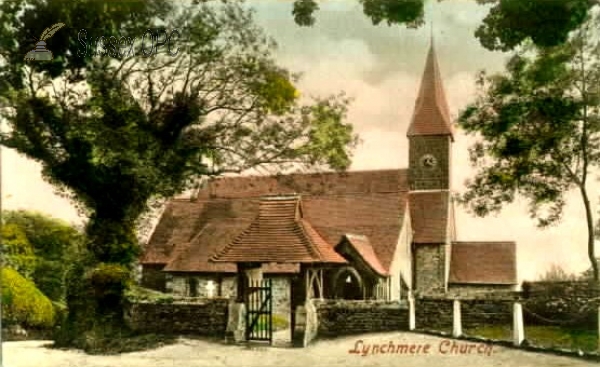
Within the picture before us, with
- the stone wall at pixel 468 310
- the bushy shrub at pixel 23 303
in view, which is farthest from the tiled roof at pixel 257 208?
the bushy shrub at pixel 23 303

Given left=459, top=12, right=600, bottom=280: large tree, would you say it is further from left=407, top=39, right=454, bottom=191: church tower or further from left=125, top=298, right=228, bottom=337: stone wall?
left=125, top=298, right=228, bottom=337: stone wall

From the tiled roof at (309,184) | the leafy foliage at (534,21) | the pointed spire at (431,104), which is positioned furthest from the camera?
the tiled roof at (309,184)

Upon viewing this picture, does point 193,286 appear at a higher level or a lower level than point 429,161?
lower

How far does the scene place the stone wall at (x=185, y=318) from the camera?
10.6 m

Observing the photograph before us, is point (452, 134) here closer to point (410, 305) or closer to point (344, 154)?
point (344, 154)

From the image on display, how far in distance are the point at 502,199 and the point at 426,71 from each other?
6.72 feet

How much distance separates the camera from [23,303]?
34.6ft

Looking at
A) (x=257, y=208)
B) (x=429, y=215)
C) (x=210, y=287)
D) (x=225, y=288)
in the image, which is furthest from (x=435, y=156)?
(x=210, y=287)

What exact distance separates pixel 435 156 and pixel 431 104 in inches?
34.3

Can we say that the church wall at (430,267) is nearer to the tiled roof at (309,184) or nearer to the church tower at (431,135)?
the church tower at (431,135)

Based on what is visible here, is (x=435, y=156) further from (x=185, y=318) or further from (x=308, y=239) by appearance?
(x=185, y=318)

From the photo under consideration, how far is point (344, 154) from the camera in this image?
10.1m

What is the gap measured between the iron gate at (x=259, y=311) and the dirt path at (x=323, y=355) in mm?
394

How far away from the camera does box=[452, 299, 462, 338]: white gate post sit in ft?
32.2
